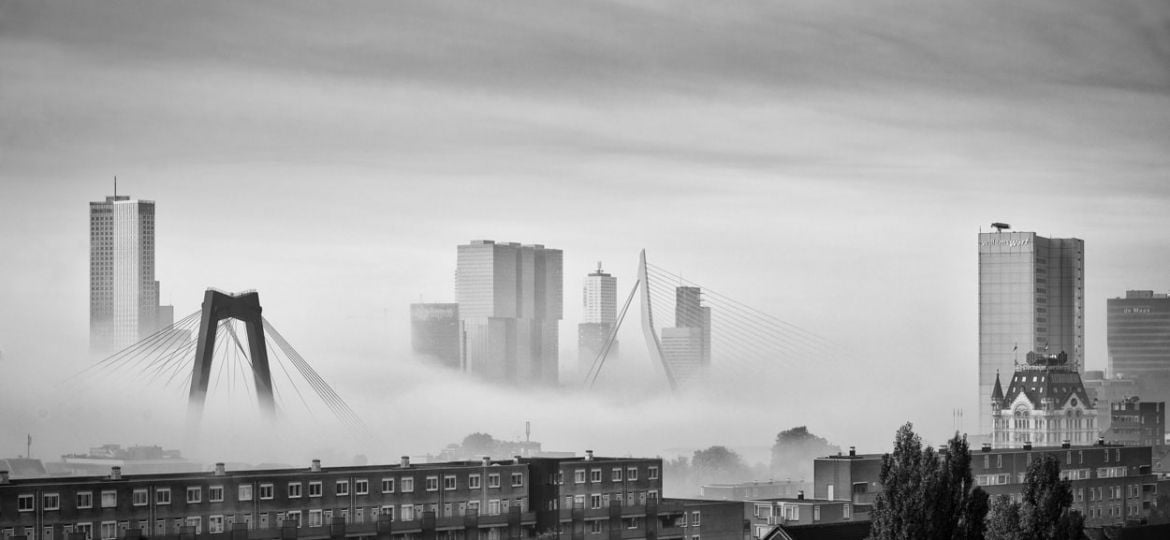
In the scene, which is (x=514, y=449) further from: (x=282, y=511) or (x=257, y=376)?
(x=282, y=511)

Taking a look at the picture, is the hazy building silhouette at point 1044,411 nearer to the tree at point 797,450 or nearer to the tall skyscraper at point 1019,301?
the tree at point 797,450

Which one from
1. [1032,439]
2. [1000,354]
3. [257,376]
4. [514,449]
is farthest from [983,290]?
[257,376]

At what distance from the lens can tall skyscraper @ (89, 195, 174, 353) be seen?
176125 millimetres

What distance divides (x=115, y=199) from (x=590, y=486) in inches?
5288

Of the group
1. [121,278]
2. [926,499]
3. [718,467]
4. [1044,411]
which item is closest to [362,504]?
[926,499]

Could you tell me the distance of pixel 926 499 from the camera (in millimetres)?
43625

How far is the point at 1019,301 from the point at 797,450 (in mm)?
50889

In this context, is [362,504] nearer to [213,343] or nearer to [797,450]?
[213,343]

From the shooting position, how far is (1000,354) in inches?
7426

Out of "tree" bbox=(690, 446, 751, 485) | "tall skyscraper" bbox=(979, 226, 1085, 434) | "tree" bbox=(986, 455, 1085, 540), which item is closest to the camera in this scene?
"tree" bbox=(986, 455, 1085, 540)

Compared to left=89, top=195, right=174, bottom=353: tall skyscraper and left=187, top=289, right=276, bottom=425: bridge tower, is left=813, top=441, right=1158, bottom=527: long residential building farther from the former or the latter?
left=89, top=195, right=174, bottom=353: tall skyscraper

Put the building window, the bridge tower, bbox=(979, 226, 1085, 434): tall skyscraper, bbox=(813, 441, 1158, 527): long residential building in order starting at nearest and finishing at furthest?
the building window < bbox=(813, 441, 1158, 527): long residential building < the bridge tower < bbox=(979, 226, 1085, 434): tall skyscraper

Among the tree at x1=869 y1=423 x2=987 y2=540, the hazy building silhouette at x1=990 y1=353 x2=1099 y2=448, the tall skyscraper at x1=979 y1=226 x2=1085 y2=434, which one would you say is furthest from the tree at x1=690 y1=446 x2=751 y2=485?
the tree at x1=869 y1=423 x2=987 y2=540

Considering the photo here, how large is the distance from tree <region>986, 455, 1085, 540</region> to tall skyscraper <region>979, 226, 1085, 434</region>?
144 m
